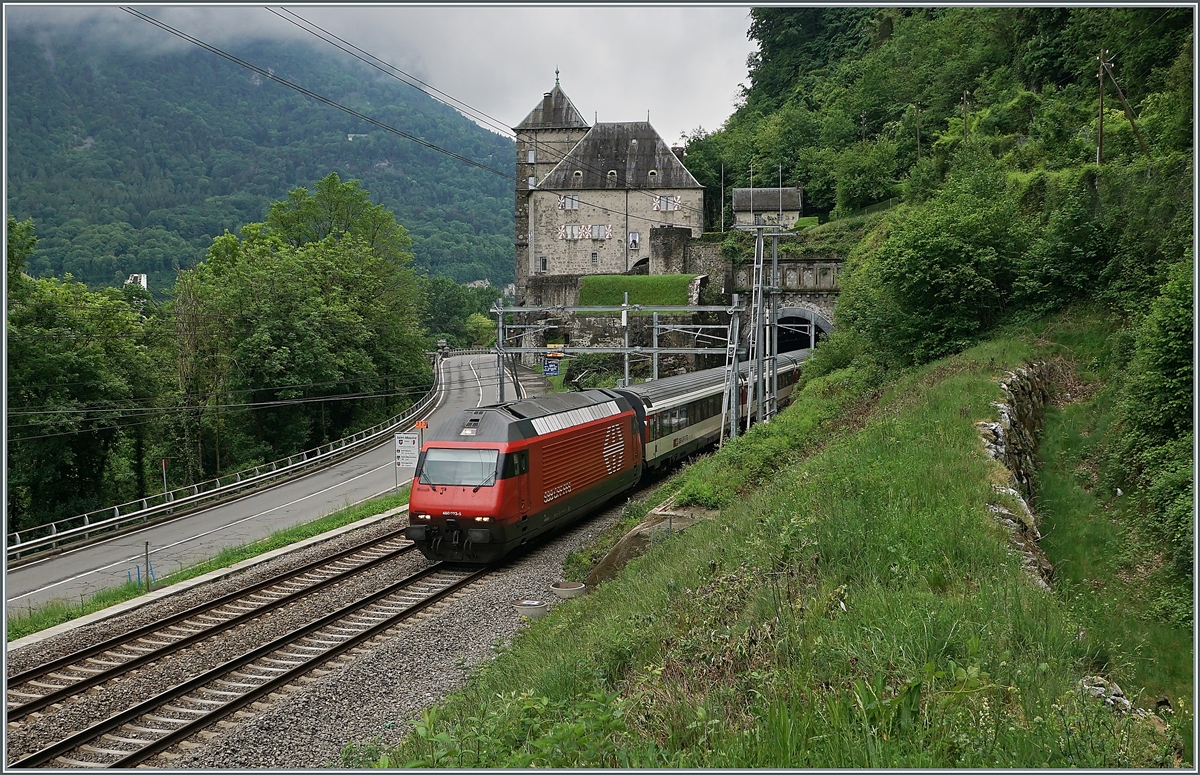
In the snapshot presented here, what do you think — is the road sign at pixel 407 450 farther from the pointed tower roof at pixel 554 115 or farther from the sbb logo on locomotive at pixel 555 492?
the pointed tower roof at pixel 554 115

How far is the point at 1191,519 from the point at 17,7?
13524 millimetres

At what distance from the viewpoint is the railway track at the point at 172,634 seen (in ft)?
37.0

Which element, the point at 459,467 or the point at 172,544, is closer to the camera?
the point at 459,467

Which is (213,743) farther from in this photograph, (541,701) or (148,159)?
(148,159)

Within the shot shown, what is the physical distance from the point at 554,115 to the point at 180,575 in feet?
192

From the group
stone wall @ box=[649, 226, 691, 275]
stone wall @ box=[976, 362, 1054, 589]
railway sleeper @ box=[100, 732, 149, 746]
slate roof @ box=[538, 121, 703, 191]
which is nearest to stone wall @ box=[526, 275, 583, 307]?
stone wall @ box=[649, 226, 691, 275]

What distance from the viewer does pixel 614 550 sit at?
46.9 ft

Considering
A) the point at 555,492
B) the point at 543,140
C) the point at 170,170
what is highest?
the point at 170,170

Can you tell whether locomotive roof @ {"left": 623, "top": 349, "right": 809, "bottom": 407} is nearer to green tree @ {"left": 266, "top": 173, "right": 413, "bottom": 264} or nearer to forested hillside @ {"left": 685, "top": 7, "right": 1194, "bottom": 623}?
forested hillside @ {"left": 685, "top": 7, "right": 1194, "bottom": 623}

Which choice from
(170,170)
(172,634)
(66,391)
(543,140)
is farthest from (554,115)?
(170,170)

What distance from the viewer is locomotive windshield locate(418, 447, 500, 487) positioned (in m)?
16.2

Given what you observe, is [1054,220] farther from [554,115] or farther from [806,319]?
[554,115]

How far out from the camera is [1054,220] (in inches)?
832

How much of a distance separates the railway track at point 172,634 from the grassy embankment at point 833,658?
18.0ft
